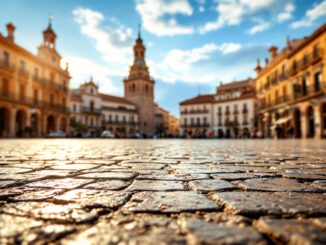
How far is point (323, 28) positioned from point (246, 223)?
81.5 ft

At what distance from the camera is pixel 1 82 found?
2784 cm

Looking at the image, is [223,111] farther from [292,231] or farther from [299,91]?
[292,231]

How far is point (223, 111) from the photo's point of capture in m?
56.1

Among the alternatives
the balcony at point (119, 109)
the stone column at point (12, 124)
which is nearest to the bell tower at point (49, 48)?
the stone column at point (12, 124)

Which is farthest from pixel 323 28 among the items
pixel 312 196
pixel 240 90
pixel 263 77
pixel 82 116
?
pixel 82 116

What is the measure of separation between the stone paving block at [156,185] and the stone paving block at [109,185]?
73mm

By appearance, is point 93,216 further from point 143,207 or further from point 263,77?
point 263,77

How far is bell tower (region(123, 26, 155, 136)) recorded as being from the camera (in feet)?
216

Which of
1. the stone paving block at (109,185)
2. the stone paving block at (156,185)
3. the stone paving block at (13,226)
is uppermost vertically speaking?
the stone paving block at (13,226)

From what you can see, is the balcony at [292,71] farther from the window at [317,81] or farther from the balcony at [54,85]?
the balcony at [54,85]

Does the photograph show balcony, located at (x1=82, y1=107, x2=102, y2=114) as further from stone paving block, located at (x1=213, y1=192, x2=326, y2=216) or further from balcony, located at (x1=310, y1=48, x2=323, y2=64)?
stone paving block, located at (x1=213, y1=192, x2=326, y2=216)

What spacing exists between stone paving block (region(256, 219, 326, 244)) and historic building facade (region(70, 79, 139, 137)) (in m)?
51.5

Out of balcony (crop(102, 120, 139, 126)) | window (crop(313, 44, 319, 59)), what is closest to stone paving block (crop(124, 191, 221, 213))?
window (crop(313, 44, 319, 59))

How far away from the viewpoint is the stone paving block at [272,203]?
51.6 inches
